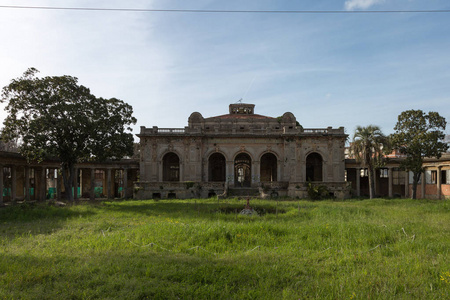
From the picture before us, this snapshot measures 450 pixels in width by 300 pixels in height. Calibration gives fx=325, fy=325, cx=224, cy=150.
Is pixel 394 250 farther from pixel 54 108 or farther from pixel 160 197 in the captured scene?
pixel 160 197

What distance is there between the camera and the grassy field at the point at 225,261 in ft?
22.9

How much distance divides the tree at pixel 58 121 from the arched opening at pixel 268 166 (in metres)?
A: 21.0

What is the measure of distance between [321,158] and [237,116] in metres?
11.4

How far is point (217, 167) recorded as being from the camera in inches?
1617

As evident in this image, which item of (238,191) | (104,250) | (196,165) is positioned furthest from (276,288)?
(196,165)

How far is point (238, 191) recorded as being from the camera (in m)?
33.4

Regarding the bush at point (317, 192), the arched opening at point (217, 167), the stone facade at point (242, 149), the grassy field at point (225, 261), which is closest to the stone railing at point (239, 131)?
the stone facade at point (242, 149)

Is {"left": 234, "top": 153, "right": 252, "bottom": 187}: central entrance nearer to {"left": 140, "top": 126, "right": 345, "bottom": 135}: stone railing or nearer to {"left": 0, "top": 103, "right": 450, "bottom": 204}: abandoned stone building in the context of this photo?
{"left": 0, "top": 103, "right": 450, "bottom": 204}: abandoned stone building

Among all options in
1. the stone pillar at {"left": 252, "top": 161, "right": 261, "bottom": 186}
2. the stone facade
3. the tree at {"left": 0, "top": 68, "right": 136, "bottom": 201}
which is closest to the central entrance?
the stone pillar at {"left": 252, "top": 161, "right": 261, "bottom": 186}

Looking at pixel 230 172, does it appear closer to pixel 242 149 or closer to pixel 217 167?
pixel 242 149

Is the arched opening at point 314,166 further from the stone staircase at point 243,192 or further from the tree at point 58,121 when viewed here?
the tree at point 58,121

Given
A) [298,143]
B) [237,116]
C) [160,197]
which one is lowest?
[160,197]

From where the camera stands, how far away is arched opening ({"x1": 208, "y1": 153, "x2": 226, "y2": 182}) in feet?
133

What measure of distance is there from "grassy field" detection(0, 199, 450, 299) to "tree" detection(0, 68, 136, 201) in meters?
9.54
